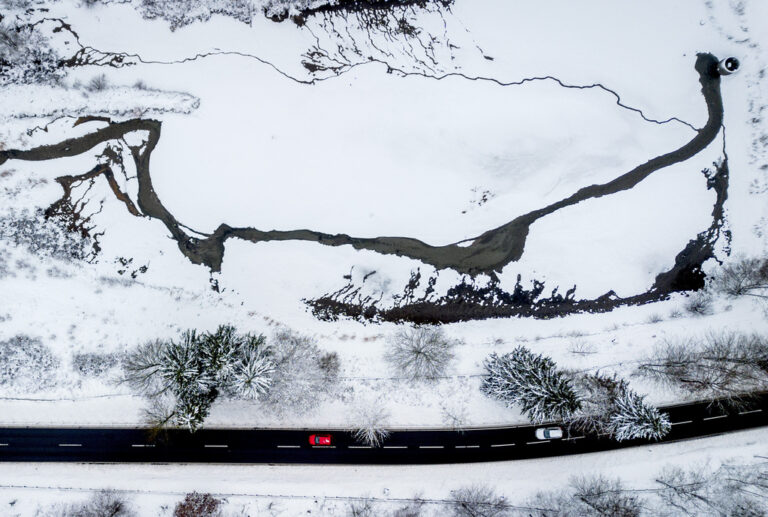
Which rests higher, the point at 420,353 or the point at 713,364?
the point at 420,353

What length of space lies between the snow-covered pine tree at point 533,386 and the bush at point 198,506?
13.3 m

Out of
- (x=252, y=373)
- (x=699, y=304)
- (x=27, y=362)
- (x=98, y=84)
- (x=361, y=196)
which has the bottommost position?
(x=252, y=373)

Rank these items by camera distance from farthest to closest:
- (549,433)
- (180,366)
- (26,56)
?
(26,56), (549,433), (180,366)

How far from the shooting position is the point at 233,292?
2238 cm

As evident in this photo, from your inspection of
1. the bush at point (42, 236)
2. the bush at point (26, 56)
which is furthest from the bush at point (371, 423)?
the bush at point (26, 56)

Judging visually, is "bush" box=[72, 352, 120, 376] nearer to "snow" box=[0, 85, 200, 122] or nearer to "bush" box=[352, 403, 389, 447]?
"snow" box=[0, 85, 200, 122]

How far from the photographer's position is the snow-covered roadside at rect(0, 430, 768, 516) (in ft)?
72.1

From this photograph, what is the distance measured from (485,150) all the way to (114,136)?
16.9m

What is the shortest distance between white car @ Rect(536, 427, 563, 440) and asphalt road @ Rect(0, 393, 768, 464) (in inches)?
10.5

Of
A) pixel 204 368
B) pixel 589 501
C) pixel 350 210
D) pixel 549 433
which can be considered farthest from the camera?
pixel 350 210

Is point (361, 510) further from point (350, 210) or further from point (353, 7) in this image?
point (353, 7)

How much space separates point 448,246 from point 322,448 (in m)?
10.8

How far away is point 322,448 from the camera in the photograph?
22.3m

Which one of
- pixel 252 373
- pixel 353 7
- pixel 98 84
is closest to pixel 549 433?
pixel 252 373
